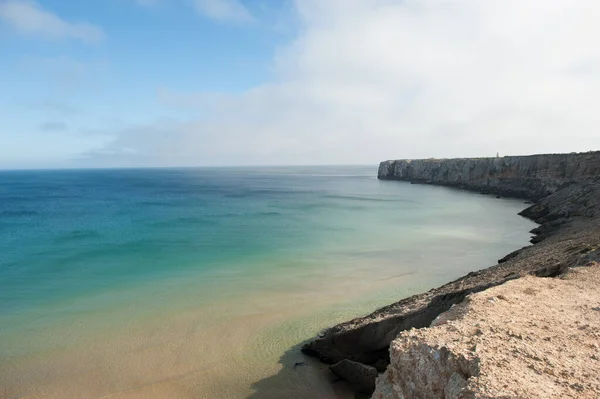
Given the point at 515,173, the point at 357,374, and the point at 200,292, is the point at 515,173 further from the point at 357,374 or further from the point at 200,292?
the point at 357,374

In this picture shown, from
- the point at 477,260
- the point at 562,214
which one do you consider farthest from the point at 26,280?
the point at 562,214

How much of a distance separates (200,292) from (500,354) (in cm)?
1542

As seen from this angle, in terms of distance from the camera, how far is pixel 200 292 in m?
19.0

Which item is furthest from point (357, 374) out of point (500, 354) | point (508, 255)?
point (508, 255)

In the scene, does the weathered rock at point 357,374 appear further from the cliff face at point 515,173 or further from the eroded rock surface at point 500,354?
the cliff face at point 515,173

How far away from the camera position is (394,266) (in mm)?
23734

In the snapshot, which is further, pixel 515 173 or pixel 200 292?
pixel 515 173

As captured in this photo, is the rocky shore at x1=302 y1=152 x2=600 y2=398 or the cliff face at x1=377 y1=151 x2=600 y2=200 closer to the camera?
the rocky shore at x1=302 y1=152 x2=600 y2=398

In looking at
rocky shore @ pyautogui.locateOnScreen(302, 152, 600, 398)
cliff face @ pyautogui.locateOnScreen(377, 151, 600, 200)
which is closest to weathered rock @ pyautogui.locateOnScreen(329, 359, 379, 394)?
rocky shore @ pyautogui.locateOnScreen(302, 152, 600, 398)

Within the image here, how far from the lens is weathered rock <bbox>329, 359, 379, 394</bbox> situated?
10.5m

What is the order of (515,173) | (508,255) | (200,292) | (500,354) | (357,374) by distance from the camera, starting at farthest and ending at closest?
(515,173), (508,255), (200,292), (357,374), (500,354)

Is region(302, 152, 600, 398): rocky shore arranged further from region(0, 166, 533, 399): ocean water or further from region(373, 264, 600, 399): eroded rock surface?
region(373, 264, 600, 399): eroded rock surface

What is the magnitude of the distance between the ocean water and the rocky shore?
101cm

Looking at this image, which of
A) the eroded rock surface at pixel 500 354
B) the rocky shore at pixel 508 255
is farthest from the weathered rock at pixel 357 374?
the eroded rock surface at pixel 500 354
